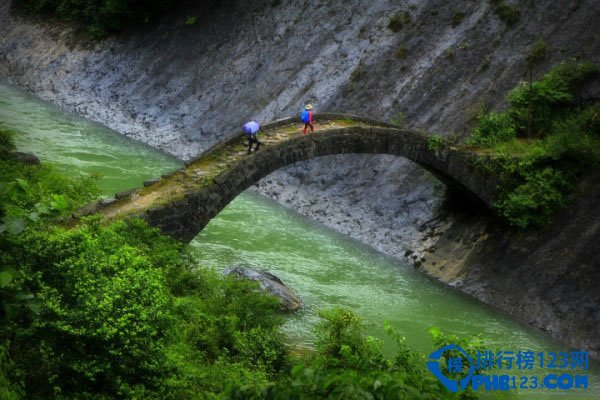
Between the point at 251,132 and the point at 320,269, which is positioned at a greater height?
the point at 251,132

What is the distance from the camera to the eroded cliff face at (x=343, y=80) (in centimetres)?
2553

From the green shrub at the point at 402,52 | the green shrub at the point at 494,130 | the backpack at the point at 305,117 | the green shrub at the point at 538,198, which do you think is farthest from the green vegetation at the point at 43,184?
the green shrub at the point at 402,52

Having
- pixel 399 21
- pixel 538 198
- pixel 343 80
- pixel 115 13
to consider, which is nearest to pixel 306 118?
pixel 538 198

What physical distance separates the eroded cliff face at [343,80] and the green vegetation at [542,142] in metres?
1.14

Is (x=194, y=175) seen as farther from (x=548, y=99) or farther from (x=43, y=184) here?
(x=548, y=99)

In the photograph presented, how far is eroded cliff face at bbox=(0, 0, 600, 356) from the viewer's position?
83.8ft

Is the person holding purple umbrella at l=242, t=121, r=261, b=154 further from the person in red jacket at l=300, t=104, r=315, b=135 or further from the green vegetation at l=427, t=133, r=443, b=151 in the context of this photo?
the green vegetation at l=427, t=133, r=443, b=151

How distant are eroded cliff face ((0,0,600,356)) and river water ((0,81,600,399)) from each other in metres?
0.98

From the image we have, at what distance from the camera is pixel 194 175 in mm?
17984

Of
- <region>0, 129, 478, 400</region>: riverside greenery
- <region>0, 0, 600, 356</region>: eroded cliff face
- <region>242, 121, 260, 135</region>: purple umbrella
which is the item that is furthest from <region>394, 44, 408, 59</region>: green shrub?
<region>0, 129, 478, 400</region>: riverside greenery

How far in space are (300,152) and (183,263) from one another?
6059mm

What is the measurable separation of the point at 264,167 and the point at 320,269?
15.8 feet

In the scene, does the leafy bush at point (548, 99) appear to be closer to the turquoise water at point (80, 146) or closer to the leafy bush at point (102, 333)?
the turquoise water at point (80, 146)

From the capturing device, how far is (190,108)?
3678 cm
